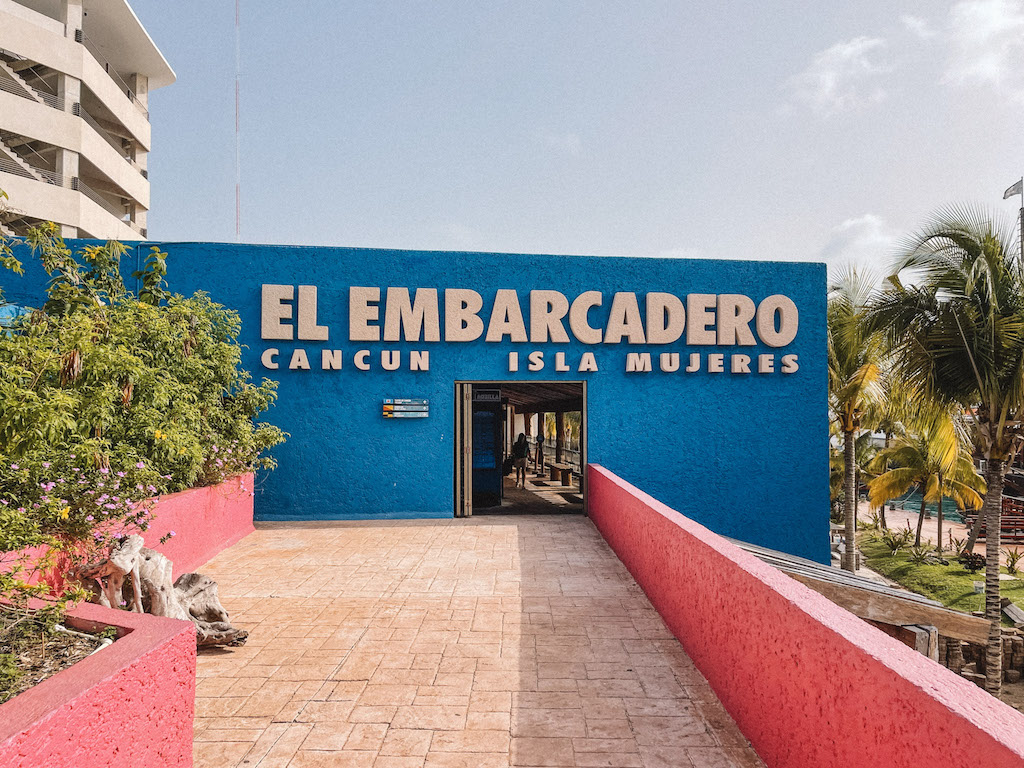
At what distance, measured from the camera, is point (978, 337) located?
8.98 m

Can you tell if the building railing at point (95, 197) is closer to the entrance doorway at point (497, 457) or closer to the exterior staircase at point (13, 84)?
the exterior staircase at point (13, 84)

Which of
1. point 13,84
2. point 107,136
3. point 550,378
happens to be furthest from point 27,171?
point 550,378

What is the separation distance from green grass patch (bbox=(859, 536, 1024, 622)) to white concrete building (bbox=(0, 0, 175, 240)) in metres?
32.1

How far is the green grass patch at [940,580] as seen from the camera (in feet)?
56.7

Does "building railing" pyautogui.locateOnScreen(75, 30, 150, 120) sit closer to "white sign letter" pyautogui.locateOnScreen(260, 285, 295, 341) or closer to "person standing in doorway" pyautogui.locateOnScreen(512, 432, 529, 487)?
"white sign letter" pyautogui.locateOnScreen(260, 285, 295, 341)

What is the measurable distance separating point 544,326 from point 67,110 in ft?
83.2

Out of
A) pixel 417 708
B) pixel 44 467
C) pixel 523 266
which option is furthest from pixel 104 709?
pixel 523 266

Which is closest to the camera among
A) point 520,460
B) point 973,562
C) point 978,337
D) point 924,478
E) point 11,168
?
point 978,337

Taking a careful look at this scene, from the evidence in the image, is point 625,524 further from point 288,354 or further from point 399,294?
point 288,354

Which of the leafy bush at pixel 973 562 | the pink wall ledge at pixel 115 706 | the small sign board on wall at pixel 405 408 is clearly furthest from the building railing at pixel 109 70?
the leafy bush at pixel 973 562

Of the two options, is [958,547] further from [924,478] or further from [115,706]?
[115,706]

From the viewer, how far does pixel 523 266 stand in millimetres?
10078

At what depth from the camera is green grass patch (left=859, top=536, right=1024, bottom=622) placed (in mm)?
17273

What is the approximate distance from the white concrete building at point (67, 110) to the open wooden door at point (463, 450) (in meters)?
20.5
